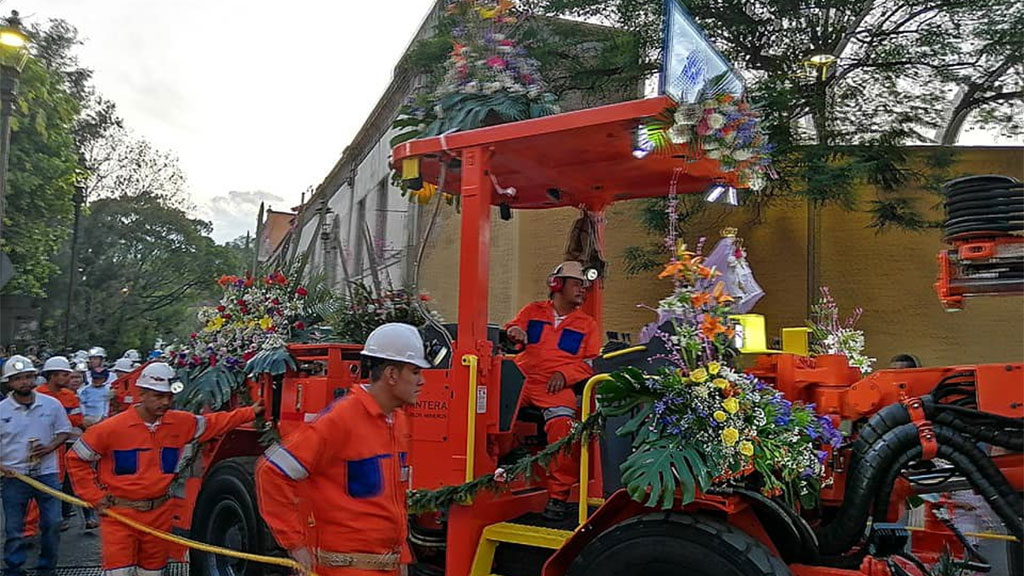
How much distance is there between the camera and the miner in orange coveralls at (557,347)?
5.07m

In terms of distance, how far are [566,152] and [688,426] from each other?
189 centimetres

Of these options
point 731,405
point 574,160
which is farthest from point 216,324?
point 731,405

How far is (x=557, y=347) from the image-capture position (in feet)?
17.4

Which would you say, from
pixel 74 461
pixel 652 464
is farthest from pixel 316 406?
pixel 652 464

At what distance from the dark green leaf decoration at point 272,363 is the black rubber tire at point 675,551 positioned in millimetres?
2851

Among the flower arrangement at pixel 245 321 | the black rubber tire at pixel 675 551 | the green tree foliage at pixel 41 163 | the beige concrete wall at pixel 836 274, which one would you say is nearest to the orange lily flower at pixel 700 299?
the black rubber tire at pixel 675 551

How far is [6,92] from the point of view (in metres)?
9.10

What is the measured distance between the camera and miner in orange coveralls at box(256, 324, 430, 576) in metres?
3.40

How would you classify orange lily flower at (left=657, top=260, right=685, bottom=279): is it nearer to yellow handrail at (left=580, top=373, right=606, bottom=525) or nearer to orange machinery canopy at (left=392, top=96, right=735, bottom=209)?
yellow handrail at (left=580, top=373, right=606, bottom=525)

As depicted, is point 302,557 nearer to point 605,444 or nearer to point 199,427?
point 605,444

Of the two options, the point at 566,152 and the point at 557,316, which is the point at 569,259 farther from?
the point at 566,152

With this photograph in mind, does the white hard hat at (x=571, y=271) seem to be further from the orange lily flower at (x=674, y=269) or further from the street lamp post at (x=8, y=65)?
the street lamp post at (x=8, y=65)

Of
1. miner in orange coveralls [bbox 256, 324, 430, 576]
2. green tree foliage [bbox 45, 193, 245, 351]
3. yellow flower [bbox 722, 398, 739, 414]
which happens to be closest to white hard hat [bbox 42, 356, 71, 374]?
miner in orange coveralls [bbox 256, 324, 430, 576]

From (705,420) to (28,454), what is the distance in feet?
19.9
